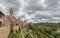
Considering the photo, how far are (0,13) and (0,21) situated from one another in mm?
3672

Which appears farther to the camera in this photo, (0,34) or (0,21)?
(0,21)

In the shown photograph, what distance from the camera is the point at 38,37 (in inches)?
2183

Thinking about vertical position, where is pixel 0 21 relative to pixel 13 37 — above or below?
above

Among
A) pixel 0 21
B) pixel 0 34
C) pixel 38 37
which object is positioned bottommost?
pixel 38 37

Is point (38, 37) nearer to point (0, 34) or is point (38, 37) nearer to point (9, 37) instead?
point (9, 37)

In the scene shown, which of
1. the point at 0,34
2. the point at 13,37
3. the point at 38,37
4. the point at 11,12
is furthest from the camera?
the point at 11,12

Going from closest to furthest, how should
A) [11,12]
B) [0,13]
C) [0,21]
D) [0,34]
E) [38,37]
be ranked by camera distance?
1. [0,34]
2. [0,21]
3. [0,13]
4. [38,37]
5. [11,12]

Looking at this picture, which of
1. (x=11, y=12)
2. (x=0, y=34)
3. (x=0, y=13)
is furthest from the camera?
(x=11, y=12)

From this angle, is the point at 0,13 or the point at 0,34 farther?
the point at 0,13

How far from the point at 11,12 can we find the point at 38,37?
15.9 meters

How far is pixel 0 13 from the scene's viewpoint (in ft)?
98.5

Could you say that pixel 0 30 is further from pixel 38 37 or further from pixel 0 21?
pixel 38 37

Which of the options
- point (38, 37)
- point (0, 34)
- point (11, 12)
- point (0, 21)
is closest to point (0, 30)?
point (0, 34)

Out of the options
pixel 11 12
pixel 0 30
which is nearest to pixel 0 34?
pixel 0 30
